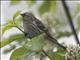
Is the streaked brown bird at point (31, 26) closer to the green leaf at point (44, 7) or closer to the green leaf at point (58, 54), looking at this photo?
the green leaf at point (58, 54)

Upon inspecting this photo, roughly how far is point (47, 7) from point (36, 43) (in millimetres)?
821

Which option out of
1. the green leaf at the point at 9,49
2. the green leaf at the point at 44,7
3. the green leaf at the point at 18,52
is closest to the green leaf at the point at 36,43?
the green leaf at the point at 18,52

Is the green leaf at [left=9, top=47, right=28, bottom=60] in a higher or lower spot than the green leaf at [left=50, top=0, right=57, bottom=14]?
higher

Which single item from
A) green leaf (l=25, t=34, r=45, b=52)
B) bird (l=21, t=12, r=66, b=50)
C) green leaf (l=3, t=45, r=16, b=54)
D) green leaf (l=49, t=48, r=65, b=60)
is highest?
bird (l=21, t=12, r=66, b=50)

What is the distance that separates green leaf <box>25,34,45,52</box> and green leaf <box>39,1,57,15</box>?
0.74 metres

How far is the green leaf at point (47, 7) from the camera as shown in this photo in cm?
151

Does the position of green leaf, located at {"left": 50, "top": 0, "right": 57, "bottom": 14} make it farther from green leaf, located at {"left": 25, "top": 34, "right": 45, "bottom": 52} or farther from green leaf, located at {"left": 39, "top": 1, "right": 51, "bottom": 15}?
green leaf, located at {"left": 25, "top": 34, "right": 45, "bottom": 52}

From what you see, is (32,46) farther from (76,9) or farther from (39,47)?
(76,9)

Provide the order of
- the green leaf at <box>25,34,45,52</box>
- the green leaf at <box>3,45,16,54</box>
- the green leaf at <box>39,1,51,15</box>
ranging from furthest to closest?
the green leaf at <box>39,1,51,15</box>
the green leaf at <box>3,45,16,54</box>
the green leaf at <box>25,34,45,52</box>

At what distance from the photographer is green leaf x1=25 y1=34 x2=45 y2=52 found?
2.42 ft

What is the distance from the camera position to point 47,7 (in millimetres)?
1555

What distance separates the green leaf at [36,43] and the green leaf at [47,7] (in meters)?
0.74

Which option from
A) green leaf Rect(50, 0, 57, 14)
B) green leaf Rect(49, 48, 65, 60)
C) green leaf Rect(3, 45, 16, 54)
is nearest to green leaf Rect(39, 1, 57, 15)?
green leaf Rect(50, 0, 57, 14)

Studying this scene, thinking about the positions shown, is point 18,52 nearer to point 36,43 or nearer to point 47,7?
point 36,43
